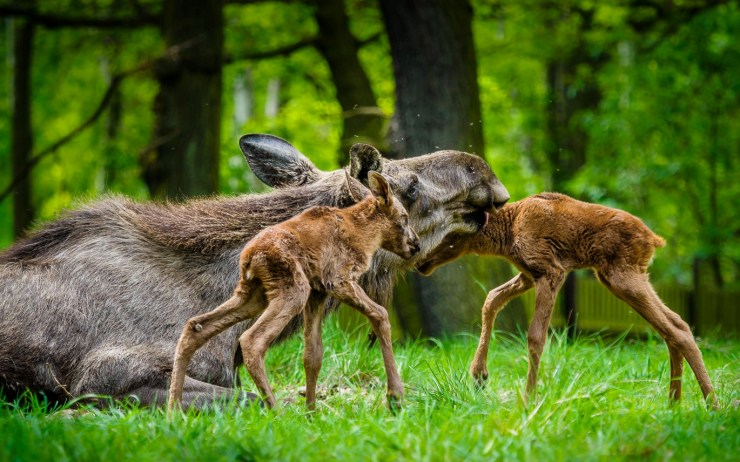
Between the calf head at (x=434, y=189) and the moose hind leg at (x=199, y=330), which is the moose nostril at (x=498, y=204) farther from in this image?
the moose hind leg at (x=199, y=330)

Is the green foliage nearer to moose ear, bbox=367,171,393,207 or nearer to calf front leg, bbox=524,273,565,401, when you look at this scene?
moose ear, bbox=367,171,393,207

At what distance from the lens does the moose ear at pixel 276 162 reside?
6.86 meters

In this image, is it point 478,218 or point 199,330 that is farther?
point 478,218

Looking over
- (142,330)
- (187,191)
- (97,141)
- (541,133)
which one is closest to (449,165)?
(142,330)

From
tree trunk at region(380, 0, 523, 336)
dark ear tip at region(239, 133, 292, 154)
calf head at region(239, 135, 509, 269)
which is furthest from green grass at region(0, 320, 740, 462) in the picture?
tree trunk at region(380, 0, 523, 336)

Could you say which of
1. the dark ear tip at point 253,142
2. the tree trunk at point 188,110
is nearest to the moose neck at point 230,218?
the dark ear tip at point 253,142

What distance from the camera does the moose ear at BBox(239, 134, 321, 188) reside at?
686 cm

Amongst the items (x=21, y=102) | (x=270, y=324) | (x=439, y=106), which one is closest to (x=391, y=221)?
(x=270, y=324)

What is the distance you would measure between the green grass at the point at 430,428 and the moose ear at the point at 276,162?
1601 mm

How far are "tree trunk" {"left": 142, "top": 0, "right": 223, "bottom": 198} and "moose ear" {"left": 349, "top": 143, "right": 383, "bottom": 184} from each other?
5964mm

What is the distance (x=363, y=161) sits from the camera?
19.6 ft

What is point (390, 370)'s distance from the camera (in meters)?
4.88

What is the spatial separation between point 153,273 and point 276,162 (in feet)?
4.22

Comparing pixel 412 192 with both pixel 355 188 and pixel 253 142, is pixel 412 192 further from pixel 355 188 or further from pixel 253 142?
pixel 253 142
